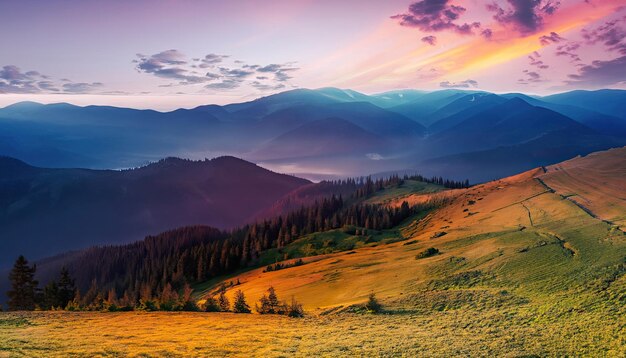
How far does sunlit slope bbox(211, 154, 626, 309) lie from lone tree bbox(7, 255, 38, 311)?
55066 mm

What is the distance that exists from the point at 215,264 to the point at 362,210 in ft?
243

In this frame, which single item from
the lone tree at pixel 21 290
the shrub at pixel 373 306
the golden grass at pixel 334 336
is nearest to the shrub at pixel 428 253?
the shrub at pixel 373 306

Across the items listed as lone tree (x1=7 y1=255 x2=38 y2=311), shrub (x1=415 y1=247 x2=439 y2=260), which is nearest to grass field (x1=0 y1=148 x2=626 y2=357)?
shrub (x1=415 y1=247 x2=439 y2=260)

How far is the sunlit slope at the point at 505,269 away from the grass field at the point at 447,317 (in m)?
0.15

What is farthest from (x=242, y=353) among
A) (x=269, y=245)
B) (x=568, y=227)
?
(x=269, y=245)

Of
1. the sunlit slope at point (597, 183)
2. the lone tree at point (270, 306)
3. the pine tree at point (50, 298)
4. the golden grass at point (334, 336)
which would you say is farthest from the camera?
the pine tree at point (50, 298)

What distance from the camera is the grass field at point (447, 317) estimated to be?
24.8 metres

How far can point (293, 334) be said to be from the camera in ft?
98.0

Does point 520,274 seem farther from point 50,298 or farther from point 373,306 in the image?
point 50,298

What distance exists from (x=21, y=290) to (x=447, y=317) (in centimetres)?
9429

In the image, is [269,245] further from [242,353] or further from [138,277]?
[242,353]

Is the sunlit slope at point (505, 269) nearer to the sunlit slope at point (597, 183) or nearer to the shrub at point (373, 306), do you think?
the sunlit slope at point (597, 183)

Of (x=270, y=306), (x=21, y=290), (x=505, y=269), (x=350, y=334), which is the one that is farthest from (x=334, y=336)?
(x=21, y=290)

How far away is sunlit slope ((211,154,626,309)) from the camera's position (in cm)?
3234
